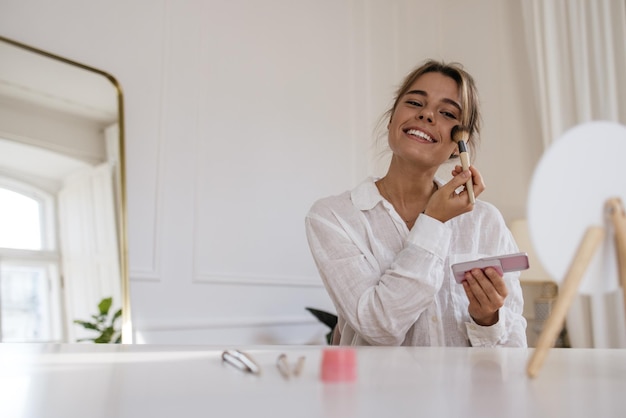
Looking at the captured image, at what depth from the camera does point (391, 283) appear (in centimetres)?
93

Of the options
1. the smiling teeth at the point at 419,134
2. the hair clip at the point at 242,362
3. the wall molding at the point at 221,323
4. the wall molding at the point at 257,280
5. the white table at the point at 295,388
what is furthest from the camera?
the wall molding at the point at 257,280

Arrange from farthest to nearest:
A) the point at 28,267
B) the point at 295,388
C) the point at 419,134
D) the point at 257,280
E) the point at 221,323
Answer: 1. the point at 257,280
2. the point at 221,323
3. the point at 28,267
4. the point at 419,134
5. the point at 295,388

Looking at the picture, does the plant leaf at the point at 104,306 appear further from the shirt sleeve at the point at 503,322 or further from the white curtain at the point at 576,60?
the white curtain at the point at 576,60

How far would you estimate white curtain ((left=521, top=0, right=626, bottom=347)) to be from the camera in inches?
94.5

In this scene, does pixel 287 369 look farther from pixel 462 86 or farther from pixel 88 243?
pixel 88 243

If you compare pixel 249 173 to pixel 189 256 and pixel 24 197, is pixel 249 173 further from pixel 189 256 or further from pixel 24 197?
pixel 24 197

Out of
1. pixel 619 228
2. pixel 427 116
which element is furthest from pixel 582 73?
pixel 619 228

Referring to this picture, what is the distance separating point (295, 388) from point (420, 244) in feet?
2.16

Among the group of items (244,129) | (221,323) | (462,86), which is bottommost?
(221,323)

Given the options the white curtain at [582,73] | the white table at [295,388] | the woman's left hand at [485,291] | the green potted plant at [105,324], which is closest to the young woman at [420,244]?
the woman's left hand at [485,291]

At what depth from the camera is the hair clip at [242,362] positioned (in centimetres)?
38

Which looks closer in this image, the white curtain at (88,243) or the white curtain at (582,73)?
the white curtain at (88,243)

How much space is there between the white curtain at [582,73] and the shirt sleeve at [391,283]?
169cm

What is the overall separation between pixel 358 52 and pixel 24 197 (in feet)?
6.04
